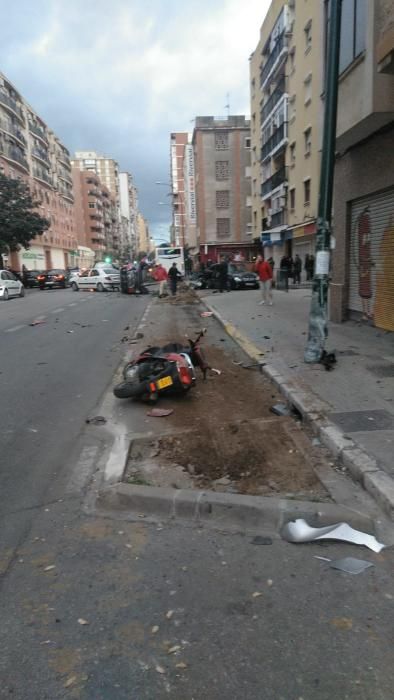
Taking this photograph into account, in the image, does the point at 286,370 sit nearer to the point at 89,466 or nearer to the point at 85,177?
the point at 89,466

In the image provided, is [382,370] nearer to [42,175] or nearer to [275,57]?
[275,57]

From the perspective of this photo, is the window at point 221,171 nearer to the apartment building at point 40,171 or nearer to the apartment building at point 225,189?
the apartment building at point 225,189

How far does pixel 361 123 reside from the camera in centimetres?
870

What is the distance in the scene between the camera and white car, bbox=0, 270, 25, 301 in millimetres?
26891

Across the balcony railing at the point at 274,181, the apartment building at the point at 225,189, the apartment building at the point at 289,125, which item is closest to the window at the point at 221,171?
the apartment building at the point at 225,189

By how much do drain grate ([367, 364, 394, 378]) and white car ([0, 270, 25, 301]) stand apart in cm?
2380

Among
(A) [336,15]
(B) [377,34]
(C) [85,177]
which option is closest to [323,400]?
(A) [336,15]

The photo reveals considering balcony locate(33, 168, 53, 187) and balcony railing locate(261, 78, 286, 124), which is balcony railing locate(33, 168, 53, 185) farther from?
balcony railing locate(261, 78, 286, 124)

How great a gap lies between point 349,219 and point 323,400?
709 cm

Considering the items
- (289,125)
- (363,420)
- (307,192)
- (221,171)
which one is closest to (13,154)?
(221,171)

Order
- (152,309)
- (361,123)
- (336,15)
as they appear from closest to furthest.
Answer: (336,15) → (361,123) → (152,309)

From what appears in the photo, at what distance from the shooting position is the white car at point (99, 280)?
3250cm

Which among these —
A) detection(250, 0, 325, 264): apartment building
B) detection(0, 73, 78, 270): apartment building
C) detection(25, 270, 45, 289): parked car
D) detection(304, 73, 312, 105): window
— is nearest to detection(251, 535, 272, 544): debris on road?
detection(250, 0, 325, 264): apartment building

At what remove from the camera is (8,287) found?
2733cm
